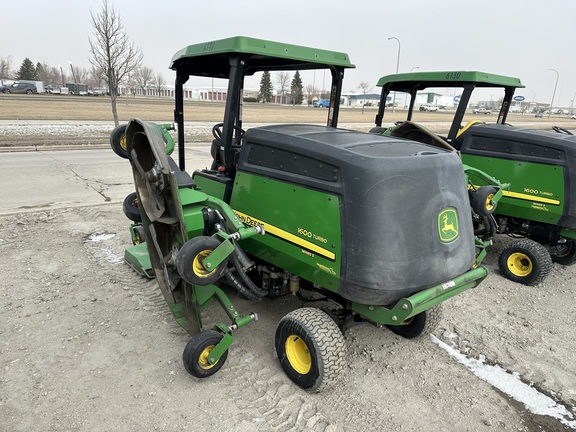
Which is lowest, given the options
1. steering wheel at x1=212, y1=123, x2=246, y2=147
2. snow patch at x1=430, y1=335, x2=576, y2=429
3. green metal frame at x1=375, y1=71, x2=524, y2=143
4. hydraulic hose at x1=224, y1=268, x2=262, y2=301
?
snow patch at x1=430, y1=335, x2=576, y2=429

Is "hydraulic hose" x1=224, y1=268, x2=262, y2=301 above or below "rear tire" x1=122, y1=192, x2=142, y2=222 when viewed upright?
below

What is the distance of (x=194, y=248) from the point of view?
2463mm

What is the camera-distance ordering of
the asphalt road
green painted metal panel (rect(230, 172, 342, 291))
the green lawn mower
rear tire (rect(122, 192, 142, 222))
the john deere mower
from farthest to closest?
the asphalt road → the green lawn mower → rear tire (rect(122, 192, 142, 222)) → green painted metal panel (rect(230, 172, 342, 291)) → the john deere mower

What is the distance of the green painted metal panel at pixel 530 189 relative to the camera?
15.5 feet

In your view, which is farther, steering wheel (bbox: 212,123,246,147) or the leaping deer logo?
steering wheel (bbox: 212,123,246,147)

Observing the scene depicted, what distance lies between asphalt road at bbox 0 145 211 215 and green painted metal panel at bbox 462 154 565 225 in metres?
5.77

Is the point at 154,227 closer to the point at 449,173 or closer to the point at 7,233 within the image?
the point at 449,173

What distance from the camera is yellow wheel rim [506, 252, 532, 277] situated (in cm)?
489

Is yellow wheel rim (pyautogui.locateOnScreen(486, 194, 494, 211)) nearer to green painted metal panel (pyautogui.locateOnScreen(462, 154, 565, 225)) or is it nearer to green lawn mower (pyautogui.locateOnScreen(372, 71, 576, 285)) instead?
green lawn mower (pyautogui.locateOnScreen(372, 71, 576, 285))

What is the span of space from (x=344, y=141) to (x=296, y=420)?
183 centimetres

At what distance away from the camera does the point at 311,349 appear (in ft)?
9.03

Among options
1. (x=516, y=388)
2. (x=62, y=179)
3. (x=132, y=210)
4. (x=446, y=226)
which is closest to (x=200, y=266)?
(x=446, y=226)

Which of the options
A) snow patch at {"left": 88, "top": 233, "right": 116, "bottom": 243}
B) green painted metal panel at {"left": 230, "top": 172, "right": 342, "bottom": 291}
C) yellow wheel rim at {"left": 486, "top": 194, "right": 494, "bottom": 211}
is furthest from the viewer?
snow patch at {"left": 88, "top": 233, "right": 116, "bottom": 243}

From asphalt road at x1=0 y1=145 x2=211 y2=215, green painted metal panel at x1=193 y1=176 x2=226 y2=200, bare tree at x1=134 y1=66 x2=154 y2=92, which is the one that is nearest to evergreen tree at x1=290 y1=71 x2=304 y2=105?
bare tree at x1=134 y1=66 x2=154 y2=92
